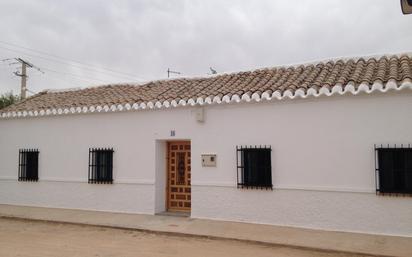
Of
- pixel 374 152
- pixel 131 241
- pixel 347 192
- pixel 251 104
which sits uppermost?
pixel 251 104

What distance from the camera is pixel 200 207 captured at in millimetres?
10234

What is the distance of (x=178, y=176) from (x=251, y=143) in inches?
108

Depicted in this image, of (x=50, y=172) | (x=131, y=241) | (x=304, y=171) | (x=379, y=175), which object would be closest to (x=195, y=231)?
(x=131, y=241)

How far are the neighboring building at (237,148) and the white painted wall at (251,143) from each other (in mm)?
24

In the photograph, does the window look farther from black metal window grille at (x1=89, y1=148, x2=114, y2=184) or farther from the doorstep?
black metal window grille at (x1=89, y1=148, x2=114, y2=184)

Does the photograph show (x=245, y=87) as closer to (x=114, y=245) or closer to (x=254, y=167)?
(x=254, y=167)

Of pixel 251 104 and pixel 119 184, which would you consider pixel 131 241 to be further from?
pixel 251 104

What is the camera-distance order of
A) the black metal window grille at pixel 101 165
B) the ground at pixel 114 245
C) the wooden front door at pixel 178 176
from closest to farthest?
the ground at pixel 114 245 < the wooden front door at pixel 178 176 < the black metal window grille at pixel 101 165

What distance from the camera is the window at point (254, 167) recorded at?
9336 millimetres

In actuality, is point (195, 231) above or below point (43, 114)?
below

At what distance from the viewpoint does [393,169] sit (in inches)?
317

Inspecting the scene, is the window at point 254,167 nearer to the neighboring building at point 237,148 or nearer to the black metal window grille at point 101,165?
the neighboring building at point 237,148

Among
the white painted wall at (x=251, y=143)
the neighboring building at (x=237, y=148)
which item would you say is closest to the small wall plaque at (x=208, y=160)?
the neighboring building at (x=237, y=148)

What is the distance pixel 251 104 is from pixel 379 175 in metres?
3.31
